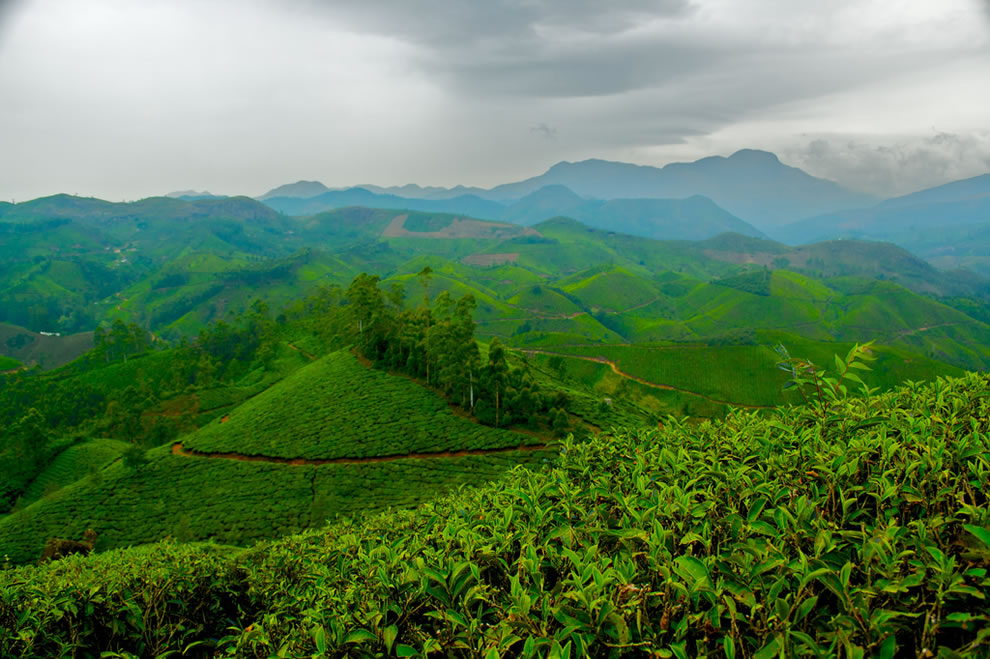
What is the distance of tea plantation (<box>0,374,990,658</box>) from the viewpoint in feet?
8.85

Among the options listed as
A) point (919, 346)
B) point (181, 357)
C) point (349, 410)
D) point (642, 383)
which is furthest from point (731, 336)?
point (181, 357)

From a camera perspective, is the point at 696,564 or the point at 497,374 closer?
the point at 696,564

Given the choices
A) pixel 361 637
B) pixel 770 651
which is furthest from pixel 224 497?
pixel 770 651

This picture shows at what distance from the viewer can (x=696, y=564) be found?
3.01m

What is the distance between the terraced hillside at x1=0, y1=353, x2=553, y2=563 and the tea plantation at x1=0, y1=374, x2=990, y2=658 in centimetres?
1839

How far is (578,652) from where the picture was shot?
2.76m

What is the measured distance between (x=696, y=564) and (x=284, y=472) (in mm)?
31480

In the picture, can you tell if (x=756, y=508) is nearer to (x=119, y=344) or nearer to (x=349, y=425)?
(x=349, y=425)

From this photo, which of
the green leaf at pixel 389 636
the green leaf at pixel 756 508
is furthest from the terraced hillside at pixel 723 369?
the green leaf at pixel 389 636

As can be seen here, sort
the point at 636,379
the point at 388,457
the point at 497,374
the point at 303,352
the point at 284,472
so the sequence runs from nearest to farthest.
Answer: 1. the point at 284,472
2. the point at 388,457
3. the point at 497,374
4. the point at 303,352
5. the point at 636,379

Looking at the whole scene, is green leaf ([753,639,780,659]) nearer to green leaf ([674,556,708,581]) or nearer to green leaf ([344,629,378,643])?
green leaf ([674,556,708,581])

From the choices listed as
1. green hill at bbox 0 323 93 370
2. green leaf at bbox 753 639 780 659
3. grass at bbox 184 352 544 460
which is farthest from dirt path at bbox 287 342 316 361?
green hill at bbox 0 323 93 370

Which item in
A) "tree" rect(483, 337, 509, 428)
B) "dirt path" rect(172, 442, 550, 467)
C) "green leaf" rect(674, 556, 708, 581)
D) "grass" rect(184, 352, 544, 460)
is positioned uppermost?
"green leaf" rect(674, 556, 708, 581)

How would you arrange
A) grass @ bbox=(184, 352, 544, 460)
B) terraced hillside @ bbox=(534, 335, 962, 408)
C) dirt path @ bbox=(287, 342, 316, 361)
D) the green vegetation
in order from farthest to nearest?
terraced hillside @ bbox=(534, 335, 962, 408) → dirt path @ bbox=(287, 342, 316, 361) → grass @ bbox=(184, 352, 544, 460) → the green vegetation
